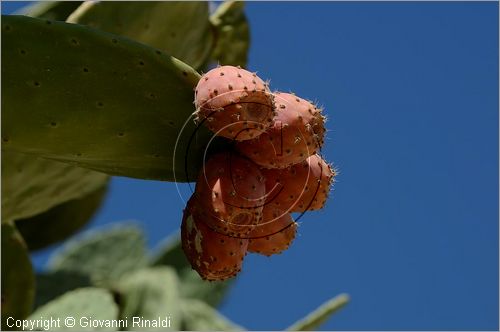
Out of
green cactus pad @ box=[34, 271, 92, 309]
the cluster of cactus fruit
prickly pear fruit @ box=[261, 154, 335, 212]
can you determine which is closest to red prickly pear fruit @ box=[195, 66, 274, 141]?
the cluster of cactus fruit

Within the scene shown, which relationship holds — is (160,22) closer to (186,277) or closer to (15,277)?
(15,277)

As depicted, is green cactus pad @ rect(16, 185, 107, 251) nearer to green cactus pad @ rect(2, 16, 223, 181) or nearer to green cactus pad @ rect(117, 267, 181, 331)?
green cactus pad @ rect(117, 267, 181, 331)

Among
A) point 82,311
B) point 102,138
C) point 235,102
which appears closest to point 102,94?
point 102,138

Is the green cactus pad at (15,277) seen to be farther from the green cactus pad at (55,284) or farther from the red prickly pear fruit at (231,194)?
the red prickly pear fruit at (231,194)

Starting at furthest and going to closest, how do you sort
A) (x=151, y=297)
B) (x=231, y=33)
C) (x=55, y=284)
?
(x=55, y=284) < (x=231, y=33) < (x=151, y=297)

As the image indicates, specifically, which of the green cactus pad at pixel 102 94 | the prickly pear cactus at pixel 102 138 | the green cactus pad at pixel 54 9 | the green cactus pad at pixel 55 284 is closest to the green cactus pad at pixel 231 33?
the prickly pear cactus at pixel 102 138

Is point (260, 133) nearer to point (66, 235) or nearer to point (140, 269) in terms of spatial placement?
point (140, 269)

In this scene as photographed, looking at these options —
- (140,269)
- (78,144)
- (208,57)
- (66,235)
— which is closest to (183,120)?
(78,144)
